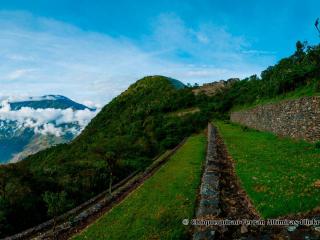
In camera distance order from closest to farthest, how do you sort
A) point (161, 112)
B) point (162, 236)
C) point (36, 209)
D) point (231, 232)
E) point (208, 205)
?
1. point (231, 232)
2. point (162, 236)
3. point (208, 205)
4. point (36, 209)
5. point (161, 112)

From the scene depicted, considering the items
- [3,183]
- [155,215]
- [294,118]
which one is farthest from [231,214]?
[3,183]

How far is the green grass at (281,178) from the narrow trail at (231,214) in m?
0.63

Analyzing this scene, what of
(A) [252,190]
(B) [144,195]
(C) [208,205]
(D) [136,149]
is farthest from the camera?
(D) [136,149]

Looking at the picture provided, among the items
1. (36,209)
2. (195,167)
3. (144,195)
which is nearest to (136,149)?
(36,209)

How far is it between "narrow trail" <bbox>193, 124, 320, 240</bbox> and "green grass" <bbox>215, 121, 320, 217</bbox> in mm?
626

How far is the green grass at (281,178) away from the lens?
46.7 feet

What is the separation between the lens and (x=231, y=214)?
51.4 ft

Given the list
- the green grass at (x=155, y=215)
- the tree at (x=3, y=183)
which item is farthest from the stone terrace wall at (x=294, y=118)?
the tree at (x=3, y=183)

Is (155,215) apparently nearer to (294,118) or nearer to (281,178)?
(281,178)

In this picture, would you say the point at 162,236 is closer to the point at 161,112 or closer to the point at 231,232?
the point at 231,232

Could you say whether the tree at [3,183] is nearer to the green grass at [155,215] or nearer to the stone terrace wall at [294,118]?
the green grass at [155,215]

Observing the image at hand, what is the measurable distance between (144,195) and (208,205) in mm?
9685

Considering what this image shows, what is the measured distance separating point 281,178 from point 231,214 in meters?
5.17

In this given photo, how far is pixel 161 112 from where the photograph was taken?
174 m
